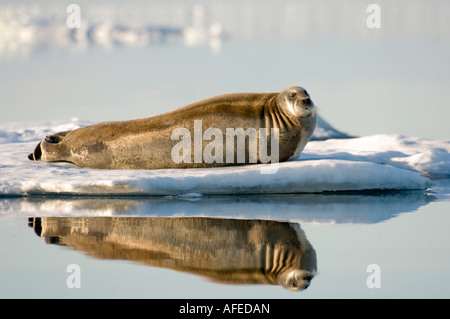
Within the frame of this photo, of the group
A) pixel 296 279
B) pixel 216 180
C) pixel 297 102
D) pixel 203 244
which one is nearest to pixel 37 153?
pixel 216 180

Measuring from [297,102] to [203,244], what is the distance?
4.00 meters

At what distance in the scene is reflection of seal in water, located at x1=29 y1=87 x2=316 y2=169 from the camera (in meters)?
10.5

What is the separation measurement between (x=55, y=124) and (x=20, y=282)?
401 inches

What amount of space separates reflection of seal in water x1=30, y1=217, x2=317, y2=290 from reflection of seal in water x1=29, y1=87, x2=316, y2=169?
8.51 feet

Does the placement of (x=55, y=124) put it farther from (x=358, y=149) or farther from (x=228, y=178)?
(x=228, y=178)

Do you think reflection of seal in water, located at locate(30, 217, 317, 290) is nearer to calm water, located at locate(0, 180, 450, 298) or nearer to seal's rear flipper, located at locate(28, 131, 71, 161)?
calm water, located at locate(0, 180, 450, 298)

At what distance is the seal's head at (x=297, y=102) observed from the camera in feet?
34.2

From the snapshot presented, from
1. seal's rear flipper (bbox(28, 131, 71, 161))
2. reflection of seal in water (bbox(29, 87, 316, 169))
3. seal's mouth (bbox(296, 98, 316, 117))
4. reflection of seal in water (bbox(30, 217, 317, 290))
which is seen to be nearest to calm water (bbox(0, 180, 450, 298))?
reflection of seal in water (bbox(30, 217, 317, 290))

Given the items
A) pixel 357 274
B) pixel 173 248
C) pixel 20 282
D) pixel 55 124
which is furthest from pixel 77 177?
pixel 55 124

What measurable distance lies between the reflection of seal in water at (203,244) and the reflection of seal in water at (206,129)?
259 centimetres

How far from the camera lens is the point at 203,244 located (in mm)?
6816

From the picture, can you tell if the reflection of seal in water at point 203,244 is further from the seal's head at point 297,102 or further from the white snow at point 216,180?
the seal's head at point 297,102

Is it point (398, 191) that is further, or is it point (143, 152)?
point (143, 152)

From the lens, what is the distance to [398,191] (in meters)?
9.71
